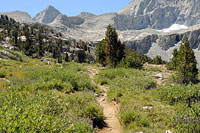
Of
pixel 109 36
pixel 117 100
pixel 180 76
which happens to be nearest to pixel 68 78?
pixel 117 100

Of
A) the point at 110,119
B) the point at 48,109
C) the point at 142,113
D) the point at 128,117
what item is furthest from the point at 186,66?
the point at 48,109

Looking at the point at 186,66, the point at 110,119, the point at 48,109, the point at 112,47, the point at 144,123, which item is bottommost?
the point at 110,119

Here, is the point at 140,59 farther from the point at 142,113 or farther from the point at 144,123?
the point at 144,123

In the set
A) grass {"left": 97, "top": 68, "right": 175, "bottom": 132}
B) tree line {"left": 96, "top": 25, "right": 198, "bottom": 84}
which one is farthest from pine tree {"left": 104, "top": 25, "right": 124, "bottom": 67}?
grass {"left": 97, "top": 68, "right": 175, "bottom": 132}

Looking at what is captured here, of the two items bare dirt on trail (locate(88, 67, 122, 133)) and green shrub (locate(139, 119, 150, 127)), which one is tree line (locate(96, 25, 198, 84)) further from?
green shrub (locate(139, 119, 150, 127))

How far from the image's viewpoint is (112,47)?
31.7 m

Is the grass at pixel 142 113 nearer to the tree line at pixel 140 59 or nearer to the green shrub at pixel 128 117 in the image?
the green shrub at pixel 128 117

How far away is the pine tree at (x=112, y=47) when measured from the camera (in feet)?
103

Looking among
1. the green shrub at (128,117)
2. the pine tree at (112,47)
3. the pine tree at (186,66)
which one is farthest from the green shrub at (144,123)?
the pine tree at (112,47)

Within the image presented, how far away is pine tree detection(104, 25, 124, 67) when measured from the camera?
103 ft

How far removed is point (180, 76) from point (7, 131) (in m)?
19.5

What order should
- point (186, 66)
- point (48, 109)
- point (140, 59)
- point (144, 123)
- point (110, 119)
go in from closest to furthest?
point (48, 109) < point (144, 123) < point (110, 119) < point (186, 66) < point (140, 59)

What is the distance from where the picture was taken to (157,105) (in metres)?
9.29

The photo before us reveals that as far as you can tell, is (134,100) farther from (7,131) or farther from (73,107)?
(7,131)
